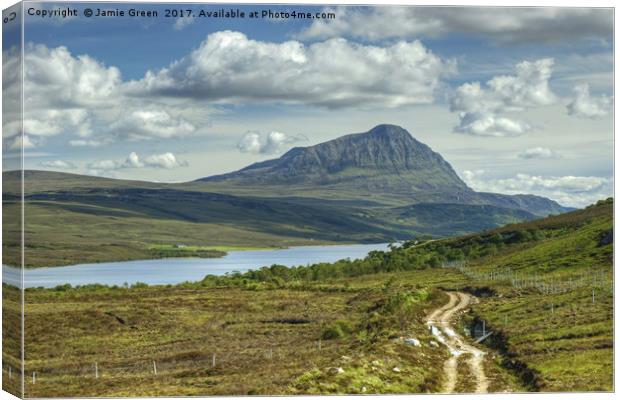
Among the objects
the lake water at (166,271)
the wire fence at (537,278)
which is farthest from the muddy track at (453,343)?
the lake water at (166,271)

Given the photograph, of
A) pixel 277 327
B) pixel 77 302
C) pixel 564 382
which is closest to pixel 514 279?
pixel 277 327

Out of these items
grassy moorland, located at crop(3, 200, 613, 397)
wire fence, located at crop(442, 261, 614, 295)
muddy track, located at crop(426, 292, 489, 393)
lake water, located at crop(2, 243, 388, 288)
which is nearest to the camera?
grassy moorland, located at crop(3, 200, 613, 397)

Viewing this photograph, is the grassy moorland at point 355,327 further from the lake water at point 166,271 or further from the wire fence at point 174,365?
the lake water at point 166,271

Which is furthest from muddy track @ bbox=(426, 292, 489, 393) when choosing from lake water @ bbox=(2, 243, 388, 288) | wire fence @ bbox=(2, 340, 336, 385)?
lake water @ bbox=(2, 243, 388, 288)

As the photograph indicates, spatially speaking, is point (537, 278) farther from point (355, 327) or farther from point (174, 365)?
point (174, 365)

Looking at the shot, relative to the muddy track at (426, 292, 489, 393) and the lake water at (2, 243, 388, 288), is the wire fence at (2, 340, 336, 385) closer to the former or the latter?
the muddy track at (426, 292, 489, 393)

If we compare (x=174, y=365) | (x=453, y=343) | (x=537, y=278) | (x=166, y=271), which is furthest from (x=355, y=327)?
(x=166, y=271)
